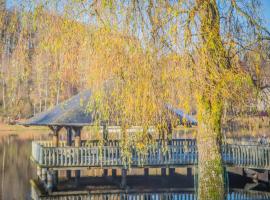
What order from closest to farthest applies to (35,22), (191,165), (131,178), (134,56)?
(134,56) < (35,22) < (191,165) < (131,178)

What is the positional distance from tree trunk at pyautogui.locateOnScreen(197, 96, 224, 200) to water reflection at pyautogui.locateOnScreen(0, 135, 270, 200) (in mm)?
9691

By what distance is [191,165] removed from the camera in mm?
19312

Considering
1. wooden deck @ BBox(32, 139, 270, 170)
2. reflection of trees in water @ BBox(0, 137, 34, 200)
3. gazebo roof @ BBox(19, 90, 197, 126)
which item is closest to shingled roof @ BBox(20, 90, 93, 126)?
gazebo roof @ BBox(19, 90, 197, 126)

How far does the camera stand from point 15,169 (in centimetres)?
2725

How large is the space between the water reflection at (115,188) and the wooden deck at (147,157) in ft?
4.09

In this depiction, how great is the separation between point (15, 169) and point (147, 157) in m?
11.8

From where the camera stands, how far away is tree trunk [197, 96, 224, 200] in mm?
8234

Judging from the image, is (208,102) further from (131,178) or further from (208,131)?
(131,178)

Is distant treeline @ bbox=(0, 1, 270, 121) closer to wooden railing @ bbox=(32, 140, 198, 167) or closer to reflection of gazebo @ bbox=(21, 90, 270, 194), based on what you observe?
reflection of gazebo @ bbox=(21, 90, 270, 194)

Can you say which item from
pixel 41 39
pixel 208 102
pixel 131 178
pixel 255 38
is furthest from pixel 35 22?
pixel 131 178

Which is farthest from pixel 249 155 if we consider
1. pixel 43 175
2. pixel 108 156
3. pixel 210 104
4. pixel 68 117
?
pixel 210 104

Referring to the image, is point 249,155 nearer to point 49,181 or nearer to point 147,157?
point 147,157

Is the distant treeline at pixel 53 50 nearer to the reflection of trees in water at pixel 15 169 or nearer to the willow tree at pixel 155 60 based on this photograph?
the willow tree at pixel 155 60

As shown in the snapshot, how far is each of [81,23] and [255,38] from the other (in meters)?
3.13
